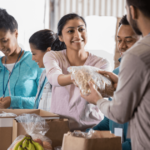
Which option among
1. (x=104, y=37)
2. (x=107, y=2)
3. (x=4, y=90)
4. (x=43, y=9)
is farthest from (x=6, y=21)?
(x=107, y=2)

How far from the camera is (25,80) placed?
6.57 ft

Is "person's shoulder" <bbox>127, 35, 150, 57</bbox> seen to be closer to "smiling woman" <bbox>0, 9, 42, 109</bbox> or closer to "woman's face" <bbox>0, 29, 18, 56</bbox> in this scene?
"smiling woman" <bbox>0, 9, 42, 109</bbox>

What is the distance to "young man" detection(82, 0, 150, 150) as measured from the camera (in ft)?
2.36

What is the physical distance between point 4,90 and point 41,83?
1.17ft

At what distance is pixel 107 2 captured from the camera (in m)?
4.70

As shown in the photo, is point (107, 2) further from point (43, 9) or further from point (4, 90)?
point (4, 90)

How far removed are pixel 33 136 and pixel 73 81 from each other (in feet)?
1.16

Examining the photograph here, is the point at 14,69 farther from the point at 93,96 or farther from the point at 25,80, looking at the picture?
the point at 93,96

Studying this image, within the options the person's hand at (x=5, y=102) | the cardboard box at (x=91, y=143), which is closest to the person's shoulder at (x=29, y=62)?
the person's hand at (x=5, y=102)

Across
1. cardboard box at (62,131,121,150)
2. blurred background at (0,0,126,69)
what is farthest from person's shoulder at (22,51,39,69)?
blurred background at (0,0,126,69)

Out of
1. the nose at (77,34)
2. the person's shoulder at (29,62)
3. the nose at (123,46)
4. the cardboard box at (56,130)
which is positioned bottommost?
the cardboard box at (56,130)

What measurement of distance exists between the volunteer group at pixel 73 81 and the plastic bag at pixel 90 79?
4cm

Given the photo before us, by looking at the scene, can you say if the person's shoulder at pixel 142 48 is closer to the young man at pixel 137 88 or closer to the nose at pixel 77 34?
the young man at pixel 137 88

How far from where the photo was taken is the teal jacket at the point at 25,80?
1.97m
